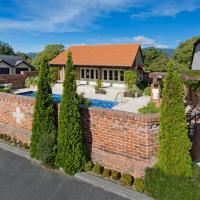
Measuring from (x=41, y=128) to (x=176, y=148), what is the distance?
4678 millimetres

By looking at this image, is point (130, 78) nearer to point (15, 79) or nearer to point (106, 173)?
point (15, 79)

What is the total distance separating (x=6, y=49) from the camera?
7231cm

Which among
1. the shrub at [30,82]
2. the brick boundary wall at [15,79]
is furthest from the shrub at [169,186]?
the shrub at [30,82]

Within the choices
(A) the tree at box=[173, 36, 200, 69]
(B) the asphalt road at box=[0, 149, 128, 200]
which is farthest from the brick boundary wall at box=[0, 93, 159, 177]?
(A) the tree at box=[173, 36, 200, 69]

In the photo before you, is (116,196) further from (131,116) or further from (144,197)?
(131,116)

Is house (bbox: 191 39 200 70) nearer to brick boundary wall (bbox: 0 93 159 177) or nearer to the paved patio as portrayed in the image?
the paved patio

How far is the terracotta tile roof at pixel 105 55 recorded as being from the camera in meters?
31.6

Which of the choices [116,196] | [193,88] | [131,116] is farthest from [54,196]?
[193,88]

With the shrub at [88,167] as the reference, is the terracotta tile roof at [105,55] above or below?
above

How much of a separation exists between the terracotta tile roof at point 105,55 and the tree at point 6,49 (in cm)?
4059

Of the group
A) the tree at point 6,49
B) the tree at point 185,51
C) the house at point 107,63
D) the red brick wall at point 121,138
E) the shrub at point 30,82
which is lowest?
the red brick wall at point 121,138

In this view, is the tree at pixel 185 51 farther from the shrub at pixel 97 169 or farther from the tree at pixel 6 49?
the tree at pixel 6 49

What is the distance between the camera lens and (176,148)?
6434 mm

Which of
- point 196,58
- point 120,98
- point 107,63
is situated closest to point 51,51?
point 107,63
